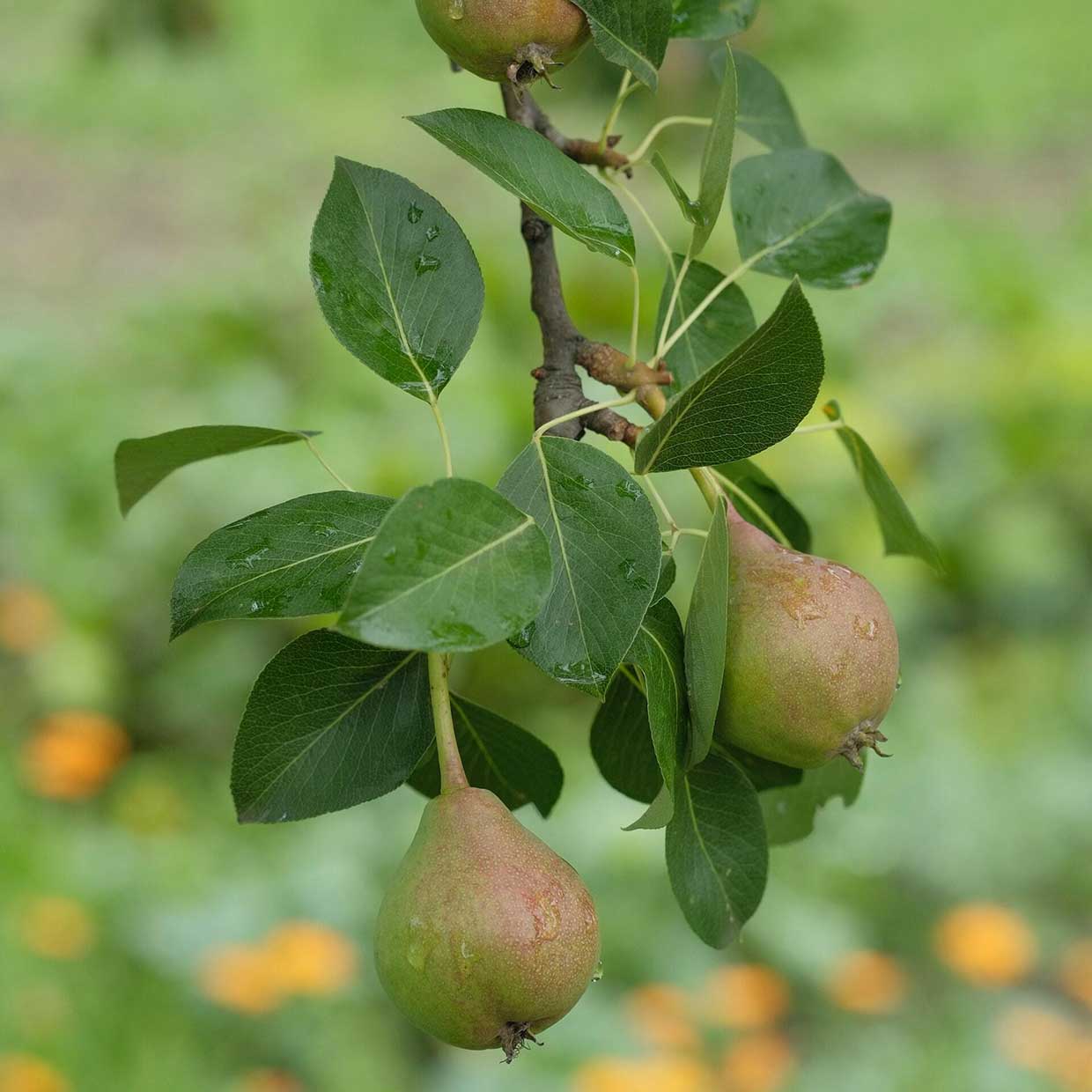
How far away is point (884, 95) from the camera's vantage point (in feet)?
17.0

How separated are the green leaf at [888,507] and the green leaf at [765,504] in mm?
35

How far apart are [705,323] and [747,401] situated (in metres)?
0.17

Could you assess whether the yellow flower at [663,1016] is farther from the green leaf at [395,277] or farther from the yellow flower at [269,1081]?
the green leaf at [395,277]

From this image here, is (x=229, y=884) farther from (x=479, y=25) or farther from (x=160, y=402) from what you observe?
(x=479, y=25)

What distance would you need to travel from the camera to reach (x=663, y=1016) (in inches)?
71.4

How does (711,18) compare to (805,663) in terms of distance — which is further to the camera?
(711,18)

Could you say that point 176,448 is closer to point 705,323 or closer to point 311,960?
point 705,323

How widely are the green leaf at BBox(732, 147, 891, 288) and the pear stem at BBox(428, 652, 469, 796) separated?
0.26 m

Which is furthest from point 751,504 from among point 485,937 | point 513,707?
point 513,707

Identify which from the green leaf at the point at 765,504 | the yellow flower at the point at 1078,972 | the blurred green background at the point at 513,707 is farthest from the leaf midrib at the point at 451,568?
the yellow flower at the point at 1078,972

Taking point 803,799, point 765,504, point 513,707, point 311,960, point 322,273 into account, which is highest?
point 322,273

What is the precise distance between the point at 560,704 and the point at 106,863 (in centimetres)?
82

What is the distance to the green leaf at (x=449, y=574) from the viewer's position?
39cm

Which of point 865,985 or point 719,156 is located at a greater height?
point 719,156
